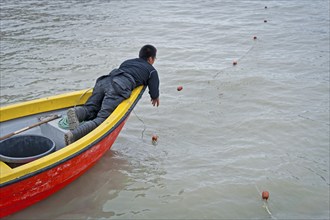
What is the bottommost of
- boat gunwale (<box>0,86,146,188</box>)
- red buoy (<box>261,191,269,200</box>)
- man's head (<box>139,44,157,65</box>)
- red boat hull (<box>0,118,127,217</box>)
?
red buoy (<box>261,191,269,200</box>)

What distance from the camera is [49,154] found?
391cm

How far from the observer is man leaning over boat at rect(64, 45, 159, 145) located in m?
4.73

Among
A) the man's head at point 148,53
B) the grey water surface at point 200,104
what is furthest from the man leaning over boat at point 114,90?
the grey water surface at point 200,104

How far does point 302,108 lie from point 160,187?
9.71 ft

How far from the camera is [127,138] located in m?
A: 5.52

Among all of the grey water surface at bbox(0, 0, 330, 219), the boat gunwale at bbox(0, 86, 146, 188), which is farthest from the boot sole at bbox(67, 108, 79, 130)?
the grey water surface at bbox(0, 0, 330, 219)

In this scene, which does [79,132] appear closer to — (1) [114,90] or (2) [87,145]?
(2) [87,145]

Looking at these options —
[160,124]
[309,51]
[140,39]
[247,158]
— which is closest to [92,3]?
[140,39]

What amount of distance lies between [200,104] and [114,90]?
1.98 metres

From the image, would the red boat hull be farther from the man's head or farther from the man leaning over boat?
the man's head

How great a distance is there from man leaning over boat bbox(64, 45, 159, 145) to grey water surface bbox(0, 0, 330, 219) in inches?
24.4

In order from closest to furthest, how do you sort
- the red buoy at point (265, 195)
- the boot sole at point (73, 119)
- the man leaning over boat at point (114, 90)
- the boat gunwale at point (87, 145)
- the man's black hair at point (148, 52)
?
the boat gunwale at point (87, 145) → the red buoy at point (265, 195) → the boot sole at point (73, 119) → the man leaning over boat at point (114, 90) → the man's black hair at point (148, 52)

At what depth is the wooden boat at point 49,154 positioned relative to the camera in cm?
364

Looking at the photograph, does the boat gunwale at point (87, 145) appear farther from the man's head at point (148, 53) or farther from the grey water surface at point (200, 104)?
the grey water surface at point (200, 104)
